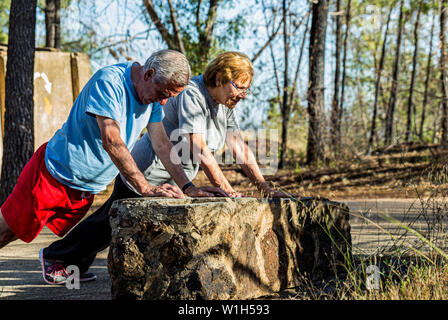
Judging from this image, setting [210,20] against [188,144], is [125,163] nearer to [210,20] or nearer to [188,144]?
[188,144]

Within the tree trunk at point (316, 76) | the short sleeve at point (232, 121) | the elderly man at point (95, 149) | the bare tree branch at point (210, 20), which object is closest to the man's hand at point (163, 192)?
the elderly man at point (95, 149)

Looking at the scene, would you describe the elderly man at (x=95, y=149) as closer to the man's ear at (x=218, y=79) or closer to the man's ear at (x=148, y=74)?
the man's ear at (x=148, y=74)

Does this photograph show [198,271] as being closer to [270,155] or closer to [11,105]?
[11,105]

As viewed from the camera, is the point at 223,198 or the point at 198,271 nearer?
the point at 198,271

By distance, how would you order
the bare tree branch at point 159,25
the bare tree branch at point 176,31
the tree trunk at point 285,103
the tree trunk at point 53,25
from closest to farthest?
the bare tree branch at point 176,31 → the bare tree branch at point 159,25 → the tree trunk at point 285,103 → the tree trunk at point 53,25

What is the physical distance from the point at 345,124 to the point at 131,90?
10.7m

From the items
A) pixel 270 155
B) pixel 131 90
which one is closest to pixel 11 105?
pixel 131 90

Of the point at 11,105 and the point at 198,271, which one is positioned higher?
the point at 11,105

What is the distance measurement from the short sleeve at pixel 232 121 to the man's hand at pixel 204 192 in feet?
2.68

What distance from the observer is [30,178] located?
3.34 meters

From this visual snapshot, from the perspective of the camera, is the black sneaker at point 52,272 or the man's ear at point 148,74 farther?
the black sneaker at point 52,272

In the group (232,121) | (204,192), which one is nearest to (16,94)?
(232,121)

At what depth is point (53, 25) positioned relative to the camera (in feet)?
44.7

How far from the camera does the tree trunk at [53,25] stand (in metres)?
13.7
